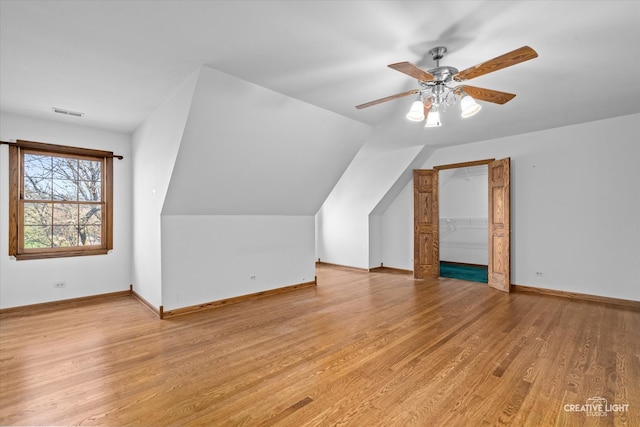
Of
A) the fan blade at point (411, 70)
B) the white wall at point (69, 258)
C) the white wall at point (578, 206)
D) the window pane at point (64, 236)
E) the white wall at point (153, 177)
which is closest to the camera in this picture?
the fan blade at point (411, 70)

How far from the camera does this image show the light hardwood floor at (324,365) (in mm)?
1846

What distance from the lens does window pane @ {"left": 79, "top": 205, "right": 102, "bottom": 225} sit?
14.6ft

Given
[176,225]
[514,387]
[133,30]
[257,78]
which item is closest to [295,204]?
[176,225]

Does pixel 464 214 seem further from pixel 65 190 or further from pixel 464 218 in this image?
pixel 65 190

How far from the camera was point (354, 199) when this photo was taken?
6785 mm

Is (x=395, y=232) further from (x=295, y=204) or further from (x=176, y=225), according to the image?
(x=176, y=225)

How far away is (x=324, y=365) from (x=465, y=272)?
5158 millimetres

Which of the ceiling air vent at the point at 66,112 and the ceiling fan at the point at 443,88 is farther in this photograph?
the ceiling air vent at the point at 66,112

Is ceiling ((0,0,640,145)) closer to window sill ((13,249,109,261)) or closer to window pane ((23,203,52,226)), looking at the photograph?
window pane ((23,203,52,226))

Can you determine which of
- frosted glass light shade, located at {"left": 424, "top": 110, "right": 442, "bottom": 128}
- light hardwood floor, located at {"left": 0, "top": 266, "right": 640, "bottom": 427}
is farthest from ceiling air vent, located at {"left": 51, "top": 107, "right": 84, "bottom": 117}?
frosted glass light shade, located at {"left": 424, "top": 110, "right": 442, "bottom": 128}

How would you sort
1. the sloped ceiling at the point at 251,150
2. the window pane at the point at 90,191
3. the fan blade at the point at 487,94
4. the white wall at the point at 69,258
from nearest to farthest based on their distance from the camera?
the fan blade at the point at 487,94
the sloped ceiling at the point at 251,150
the white wall at the point at 69,258
the window pane at the point at 90,191

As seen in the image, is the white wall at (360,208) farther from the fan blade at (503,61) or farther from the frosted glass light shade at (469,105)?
the fan blade at (503,61)

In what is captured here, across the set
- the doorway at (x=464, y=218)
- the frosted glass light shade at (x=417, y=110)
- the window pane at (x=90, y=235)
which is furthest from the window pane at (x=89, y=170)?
the doorway at (x=464, y=218)

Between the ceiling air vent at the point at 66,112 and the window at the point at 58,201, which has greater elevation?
the ceiling air vent at the point at 66,112
